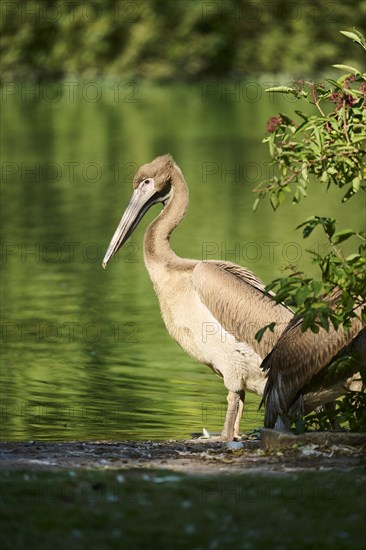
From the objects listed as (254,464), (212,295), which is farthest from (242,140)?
(254,464)

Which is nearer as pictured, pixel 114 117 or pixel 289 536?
pixel 289 536

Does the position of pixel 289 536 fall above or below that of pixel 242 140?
below

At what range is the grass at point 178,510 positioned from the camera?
209 inches

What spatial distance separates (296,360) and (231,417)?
130 centimetres

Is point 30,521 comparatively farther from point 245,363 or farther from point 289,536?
point 245,363

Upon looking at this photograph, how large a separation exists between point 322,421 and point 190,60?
43.8 meters

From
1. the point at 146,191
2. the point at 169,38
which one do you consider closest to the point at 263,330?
the point at 146,191

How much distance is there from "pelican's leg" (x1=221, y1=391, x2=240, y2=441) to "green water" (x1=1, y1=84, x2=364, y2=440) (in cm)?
55

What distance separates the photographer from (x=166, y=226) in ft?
30.9

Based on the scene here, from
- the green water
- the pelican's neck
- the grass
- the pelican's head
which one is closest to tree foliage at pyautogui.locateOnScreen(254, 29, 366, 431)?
the grass

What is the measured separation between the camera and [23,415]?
9.84 m

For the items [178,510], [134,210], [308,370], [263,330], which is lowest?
[178,510]

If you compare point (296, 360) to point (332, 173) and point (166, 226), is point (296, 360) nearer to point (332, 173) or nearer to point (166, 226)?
point (332, 173)

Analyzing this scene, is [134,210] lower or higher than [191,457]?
higher
